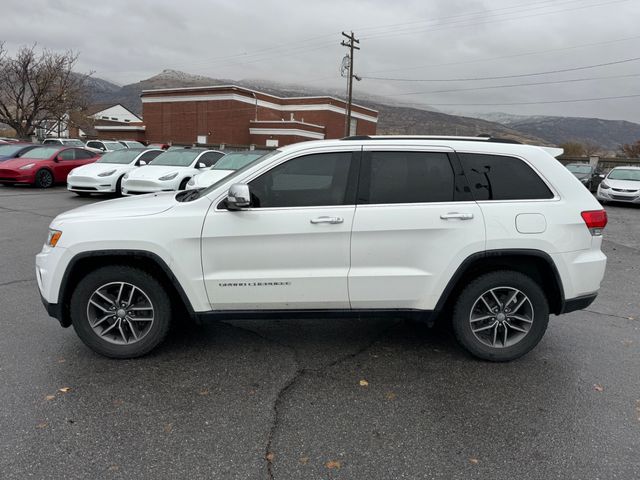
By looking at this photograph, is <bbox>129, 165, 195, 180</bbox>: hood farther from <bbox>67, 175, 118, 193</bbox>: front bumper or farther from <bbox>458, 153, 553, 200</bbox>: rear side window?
<bbox>458, 153, 553, 200</bbox>: rear side window

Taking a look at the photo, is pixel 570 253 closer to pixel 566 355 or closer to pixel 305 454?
pixel 566 355

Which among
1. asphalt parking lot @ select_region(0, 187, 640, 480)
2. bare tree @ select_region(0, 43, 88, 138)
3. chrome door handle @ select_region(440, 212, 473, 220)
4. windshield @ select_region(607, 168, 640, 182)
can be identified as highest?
bare tree @ select_region(0, 43, 88, 138)

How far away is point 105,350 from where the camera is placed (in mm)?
3764

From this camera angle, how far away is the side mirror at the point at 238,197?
11.2ft

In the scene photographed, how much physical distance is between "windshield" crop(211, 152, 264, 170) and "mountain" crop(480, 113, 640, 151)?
12596cm

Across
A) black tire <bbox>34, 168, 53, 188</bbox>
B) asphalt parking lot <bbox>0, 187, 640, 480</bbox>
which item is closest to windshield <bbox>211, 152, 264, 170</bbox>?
black tire <bbox>34, 168, 53, 188</bbox>

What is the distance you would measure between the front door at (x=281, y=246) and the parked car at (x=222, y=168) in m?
7.94

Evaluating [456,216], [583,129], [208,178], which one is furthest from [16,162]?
[583,129]

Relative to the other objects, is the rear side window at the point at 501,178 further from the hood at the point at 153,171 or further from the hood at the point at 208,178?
the hood at the point at 153,171

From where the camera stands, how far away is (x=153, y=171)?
12.7 meters

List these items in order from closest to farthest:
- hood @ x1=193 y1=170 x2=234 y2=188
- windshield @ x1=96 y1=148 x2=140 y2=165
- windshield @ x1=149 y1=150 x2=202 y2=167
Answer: hood @ x1=193 y1=170 x2=234 y2=188 → windshield @ x1=149 y1=150 x2=202 y2=167 → windshield @ x1=96 y1=148 x2=140 y2=165

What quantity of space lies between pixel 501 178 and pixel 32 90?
42043 mm

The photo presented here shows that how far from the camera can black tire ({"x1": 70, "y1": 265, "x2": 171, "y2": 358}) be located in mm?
3656

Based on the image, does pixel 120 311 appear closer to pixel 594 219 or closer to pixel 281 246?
pixel 281 246
